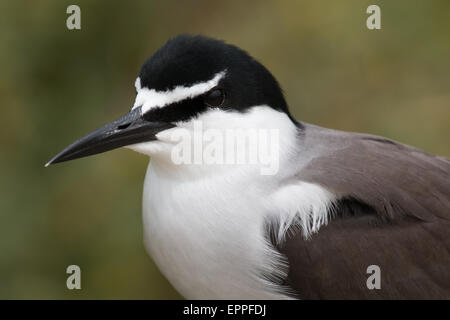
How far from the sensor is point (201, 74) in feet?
12.0

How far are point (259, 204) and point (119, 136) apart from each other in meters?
0.75

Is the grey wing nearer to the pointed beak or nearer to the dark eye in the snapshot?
the dark eye

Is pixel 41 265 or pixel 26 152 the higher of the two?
pixel 26 152

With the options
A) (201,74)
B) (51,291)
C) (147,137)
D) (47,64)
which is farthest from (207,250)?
(47,64)

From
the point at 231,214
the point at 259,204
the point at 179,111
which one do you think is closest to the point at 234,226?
the point at 231,214

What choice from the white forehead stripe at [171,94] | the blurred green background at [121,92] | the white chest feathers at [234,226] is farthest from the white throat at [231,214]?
the blurred green background at [121,92]

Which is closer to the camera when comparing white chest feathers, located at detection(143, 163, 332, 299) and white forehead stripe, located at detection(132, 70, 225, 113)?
white forehead stripe, located at detection(132, 70, 225, 113)

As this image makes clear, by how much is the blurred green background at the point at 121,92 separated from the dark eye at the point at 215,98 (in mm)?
2064

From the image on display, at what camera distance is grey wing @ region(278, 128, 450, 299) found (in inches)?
147

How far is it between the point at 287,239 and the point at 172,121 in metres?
0.80

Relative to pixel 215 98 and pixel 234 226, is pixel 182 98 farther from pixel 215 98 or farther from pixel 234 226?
pixel 234 226

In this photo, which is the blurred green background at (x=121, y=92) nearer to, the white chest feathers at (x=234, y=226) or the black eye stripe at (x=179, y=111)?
the white chest feathers at (x=234, y=226)

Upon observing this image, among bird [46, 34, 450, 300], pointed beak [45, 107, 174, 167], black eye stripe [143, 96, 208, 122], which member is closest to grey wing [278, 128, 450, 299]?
bird [46, 34, 450, 300]

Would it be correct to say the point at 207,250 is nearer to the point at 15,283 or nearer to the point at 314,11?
the point at 15,283
